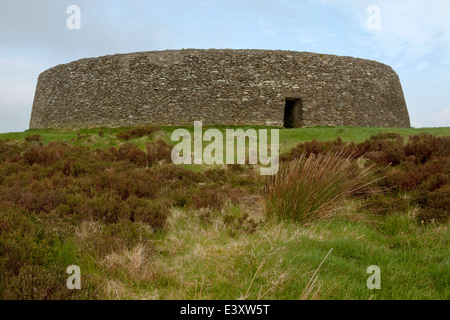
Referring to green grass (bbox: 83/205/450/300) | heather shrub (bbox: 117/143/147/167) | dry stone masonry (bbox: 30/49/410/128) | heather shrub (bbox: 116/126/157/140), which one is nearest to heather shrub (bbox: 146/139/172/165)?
heather shrub (bbox: 117/143/147/167)

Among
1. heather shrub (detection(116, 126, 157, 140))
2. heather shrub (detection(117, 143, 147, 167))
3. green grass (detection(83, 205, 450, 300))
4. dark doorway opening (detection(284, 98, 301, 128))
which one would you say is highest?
dark doorway opening (detection(284, 98, 301, 128))

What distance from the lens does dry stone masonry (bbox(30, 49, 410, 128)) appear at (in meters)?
20.3

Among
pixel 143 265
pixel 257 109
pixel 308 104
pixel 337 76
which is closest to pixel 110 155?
pixel 143 265

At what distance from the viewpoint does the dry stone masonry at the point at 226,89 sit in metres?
20.3

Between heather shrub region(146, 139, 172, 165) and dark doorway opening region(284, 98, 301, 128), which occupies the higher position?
dark doorway opening region(284, 98, 301, 128)

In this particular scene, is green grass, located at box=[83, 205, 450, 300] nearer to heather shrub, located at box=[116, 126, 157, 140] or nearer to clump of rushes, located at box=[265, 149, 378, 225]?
clump of rushes, located at box=[265, 149, 378, 225]

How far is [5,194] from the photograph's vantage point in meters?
5.22

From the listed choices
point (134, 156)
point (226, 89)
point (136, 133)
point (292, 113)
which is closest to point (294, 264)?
point (134, 156)

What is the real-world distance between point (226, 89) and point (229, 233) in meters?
17.0

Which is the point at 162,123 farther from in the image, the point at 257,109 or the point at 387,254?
the point at 387,254

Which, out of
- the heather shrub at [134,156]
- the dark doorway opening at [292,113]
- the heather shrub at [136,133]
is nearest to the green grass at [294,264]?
the heather shrub at [134,156]

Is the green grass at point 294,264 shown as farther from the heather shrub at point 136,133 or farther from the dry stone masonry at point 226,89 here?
the dry stone masonry at point 226,89

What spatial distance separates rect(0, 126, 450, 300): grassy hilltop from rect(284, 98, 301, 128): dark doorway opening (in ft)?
44.4
